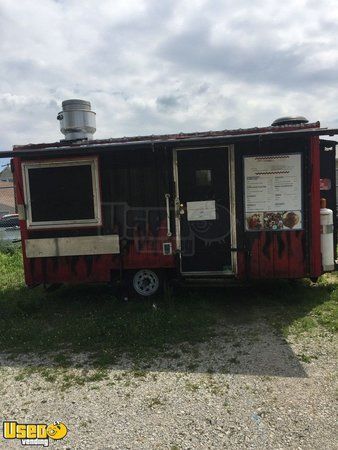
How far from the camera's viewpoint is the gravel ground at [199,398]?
3164 millimetres

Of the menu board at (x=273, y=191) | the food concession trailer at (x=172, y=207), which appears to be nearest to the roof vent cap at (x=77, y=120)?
the food concession trailer at (x=172, y=207)

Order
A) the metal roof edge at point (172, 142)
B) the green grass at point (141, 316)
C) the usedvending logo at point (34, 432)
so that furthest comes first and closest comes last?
the metal roof edge at point (172, 142), the green grass at point (141, 316), the usedvending logo at point (34, 432)

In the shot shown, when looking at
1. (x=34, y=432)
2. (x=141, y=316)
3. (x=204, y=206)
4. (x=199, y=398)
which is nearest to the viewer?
(x=34, y=432)

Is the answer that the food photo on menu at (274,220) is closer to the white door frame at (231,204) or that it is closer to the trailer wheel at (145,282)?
the white door frame at (231,204)

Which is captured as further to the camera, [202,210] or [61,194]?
[61,194]

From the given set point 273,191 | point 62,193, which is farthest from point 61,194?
point 273,191

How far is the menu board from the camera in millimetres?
6094

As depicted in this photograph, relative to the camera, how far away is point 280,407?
3525 millimetres

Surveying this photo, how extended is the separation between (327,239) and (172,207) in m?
2.35

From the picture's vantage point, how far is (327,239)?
6.21 metres

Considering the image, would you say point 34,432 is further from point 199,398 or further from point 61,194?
point 61,194

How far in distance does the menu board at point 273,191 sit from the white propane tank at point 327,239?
36cm

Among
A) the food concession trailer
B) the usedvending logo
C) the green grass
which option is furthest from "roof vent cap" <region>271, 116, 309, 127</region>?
the usedvending logo

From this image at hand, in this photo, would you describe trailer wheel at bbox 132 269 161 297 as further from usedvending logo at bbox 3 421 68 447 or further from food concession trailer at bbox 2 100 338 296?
usedvending logo at bbox 3 421 68 447
